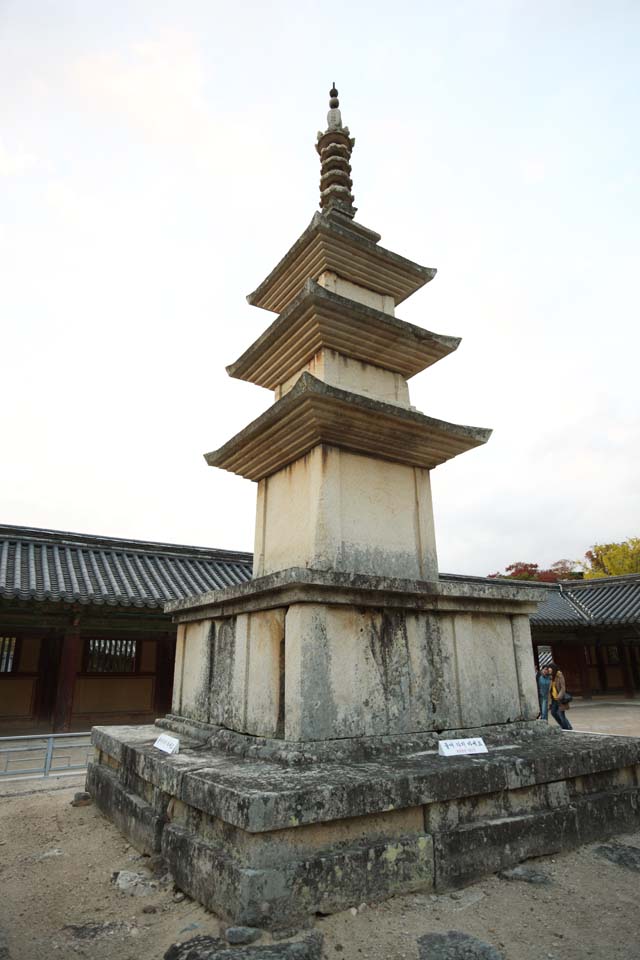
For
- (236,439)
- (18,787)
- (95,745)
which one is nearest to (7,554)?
(18,787)

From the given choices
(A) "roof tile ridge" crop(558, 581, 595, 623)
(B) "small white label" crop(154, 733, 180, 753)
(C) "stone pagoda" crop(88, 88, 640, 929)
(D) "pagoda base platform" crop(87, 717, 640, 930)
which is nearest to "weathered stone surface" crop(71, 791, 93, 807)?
(C) "stone pagoda" crop(88, 88, 640, 929)

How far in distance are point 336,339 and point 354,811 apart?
4.61m

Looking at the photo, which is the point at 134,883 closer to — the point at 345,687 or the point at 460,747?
the point at 345,687

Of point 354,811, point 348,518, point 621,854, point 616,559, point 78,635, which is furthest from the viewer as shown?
point 616,559

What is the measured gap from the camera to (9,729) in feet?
39.7

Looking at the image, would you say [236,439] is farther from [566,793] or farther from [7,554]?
[7,554]

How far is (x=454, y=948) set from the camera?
9.55 feet

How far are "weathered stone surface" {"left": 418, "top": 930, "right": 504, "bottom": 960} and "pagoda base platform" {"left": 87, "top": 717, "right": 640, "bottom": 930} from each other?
44cm

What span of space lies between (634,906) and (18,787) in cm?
812

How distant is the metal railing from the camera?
8.53m

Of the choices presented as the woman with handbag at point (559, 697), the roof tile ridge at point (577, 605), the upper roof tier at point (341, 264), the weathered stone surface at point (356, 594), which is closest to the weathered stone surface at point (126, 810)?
the weathered stone surface at point (356, 594)

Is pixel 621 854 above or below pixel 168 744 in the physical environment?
below

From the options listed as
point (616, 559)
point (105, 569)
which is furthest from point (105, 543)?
point (616, 559)

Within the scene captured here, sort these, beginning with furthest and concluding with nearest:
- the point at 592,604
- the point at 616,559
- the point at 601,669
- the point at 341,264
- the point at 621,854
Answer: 1. the point at 616,559
2. the point at 592,604
3. the point at 601,669
4. the point at 341,264
5. the point at 621,854
